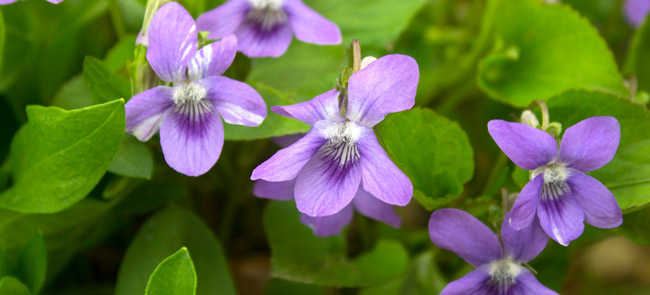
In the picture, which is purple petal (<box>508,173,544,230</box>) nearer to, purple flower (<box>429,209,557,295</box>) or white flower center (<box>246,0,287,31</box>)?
purple flower (<box>429,209,557,295</box>)

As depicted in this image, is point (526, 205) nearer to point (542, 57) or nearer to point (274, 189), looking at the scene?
point (274, 189)

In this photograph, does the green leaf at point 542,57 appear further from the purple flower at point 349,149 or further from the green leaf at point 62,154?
the green leaf at point 62,154

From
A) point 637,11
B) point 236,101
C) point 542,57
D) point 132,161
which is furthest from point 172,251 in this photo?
point 637,11

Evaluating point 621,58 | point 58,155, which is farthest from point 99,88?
point 621,58

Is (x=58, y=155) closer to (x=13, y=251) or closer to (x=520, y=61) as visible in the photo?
(x=13, y=251)

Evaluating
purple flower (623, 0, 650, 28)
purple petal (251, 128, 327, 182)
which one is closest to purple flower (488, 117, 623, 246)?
purple petal (251, 128, 327, 182)
